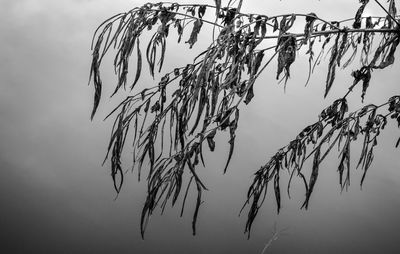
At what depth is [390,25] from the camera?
4.90 feet

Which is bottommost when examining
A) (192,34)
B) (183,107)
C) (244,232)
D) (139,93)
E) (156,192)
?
(244,232)

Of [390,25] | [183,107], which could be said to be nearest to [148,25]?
[183,107]

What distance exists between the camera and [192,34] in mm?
1362

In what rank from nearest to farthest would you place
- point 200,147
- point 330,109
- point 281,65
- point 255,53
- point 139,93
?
point 200,147
point 281,65
point 255,53
point 139,93
point 330,109

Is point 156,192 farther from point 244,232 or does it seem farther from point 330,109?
point 330,109

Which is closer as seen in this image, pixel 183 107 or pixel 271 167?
pixel 183 107

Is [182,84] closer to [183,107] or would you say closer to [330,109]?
[183,107]

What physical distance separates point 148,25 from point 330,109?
2.52 feet

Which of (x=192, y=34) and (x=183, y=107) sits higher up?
(x=192, y=34)

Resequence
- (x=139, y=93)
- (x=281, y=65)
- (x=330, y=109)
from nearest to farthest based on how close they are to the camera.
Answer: (x=281, y=65) → (x=139, y=93) → (x=330, y=109)

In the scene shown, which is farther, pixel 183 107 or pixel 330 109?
pixel 330 109

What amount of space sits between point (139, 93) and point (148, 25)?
0.23m

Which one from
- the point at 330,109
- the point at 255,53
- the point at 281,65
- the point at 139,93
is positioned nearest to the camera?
the point at 281,65

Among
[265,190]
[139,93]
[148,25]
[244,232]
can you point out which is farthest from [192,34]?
[244,232]
